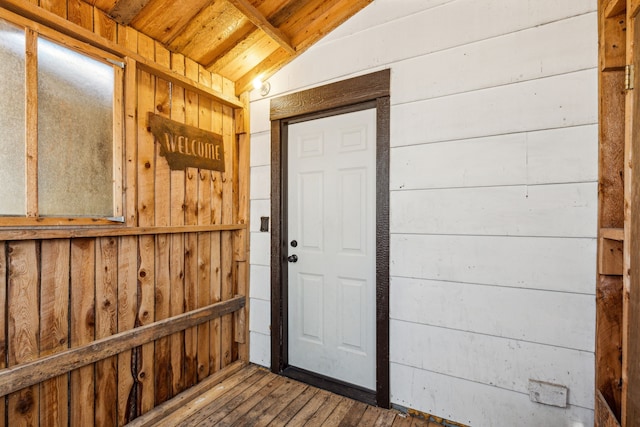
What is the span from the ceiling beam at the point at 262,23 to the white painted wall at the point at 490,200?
0.47m

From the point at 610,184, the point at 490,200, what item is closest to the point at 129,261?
the point at 490,200

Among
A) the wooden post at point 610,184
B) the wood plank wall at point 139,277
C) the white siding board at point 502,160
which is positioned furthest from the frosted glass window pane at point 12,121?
the wooden post at point 610,184

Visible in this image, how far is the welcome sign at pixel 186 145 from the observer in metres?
1.96

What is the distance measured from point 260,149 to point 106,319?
1.50 metres

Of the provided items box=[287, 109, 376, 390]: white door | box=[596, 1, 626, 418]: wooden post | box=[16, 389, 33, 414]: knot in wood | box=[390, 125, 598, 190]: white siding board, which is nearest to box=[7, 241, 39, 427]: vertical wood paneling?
box=[16, 389, 33, 414]: knot in wood

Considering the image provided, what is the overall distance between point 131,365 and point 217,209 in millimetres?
1119

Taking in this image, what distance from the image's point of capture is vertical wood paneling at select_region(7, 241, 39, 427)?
1.38m

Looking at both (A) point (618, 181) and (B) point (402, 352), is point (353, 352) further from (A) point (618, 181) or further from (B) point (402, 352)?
(A) point (618, 181)

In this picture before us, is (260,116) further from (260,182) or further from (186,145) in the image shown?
(186,145)

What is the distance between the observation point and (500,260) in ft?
5.30

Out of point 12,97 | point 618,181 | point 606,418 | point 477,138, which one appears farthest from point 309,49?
point 606,418

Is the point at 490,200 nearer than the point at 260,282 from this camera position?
Yes

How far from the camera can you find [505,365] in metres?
1.60

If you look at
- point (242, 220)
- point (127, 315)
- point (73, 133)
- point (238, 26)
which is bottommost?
point (127, 315)
